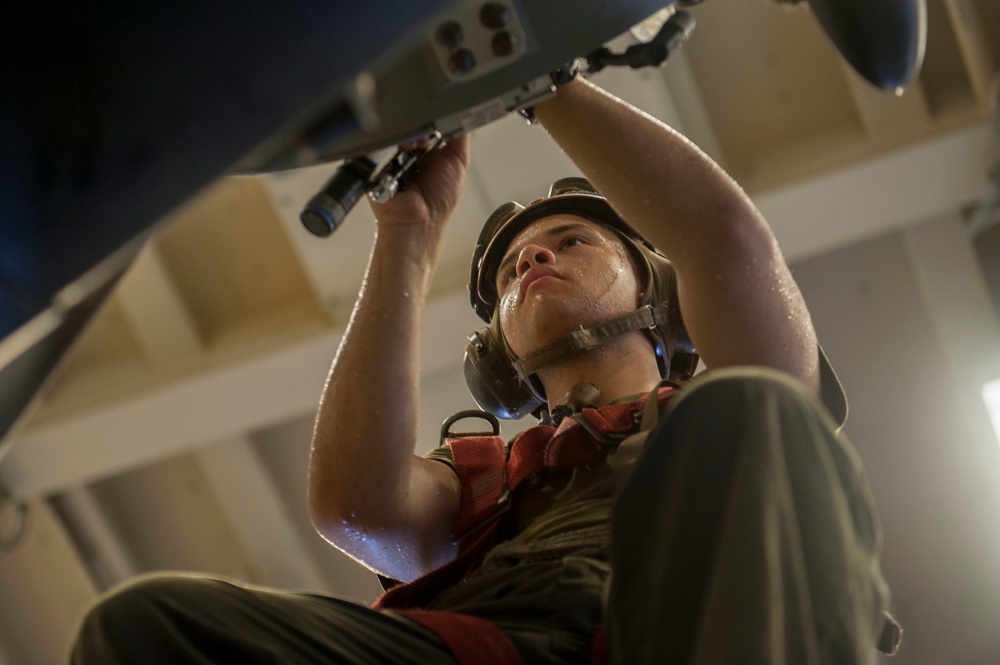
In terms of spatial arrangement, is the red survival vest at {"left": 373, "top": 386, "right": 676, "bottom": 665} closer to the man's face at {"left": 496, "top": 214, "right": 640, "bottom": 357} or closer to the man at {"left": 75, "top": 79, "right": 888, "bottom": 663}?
the man at {"left": 75, "top": 79, "right": 888, "bottom": 663}

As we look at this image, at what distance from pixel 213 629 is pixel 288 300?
241 centimetres

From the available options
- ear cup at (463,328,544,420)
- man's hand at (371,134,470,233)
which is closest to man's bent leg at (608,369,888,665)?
man's hand at (371,134,470,233)

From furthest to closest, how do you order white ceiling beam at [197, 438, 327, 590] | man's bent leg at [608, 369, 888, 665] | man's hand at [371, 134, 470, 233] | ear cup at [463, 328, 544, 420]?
1. white ceiling beam at [197, 438, 327, 590]
2. ear cup at [463, 328, 544, 420]
3. man's hand at [371, 134, 470, 233]
4. man's bent leg at [608, 369, 888, 665]

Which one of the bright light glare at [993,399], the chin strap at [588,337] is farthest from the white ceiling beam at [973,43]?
the chin strap at [588,337]

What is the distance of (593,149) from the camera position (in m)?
1.38

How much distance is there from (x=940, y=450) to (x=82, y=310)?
9.62ft

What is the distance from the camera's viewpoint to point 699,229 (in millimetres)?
1363

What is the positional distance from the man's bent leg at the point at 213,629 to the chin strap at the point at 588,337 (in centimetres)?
63

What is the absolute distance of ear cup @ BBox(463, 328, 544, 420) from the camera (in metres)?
1.69

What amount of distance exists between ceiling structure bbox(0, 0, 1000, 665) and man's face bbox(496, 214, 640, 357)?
1.05 meters

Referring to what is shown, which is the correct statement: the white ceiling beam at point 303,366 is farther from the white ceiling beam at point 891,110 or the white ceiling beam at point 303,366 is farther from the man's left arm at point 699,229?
the man's left arm at point 699,229

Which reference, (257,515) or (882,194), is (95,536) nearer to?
(257,515)

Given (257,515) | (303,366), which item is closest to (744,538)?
(303,366)

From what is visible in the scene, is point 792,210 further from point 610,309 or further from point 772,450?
point 772,450
